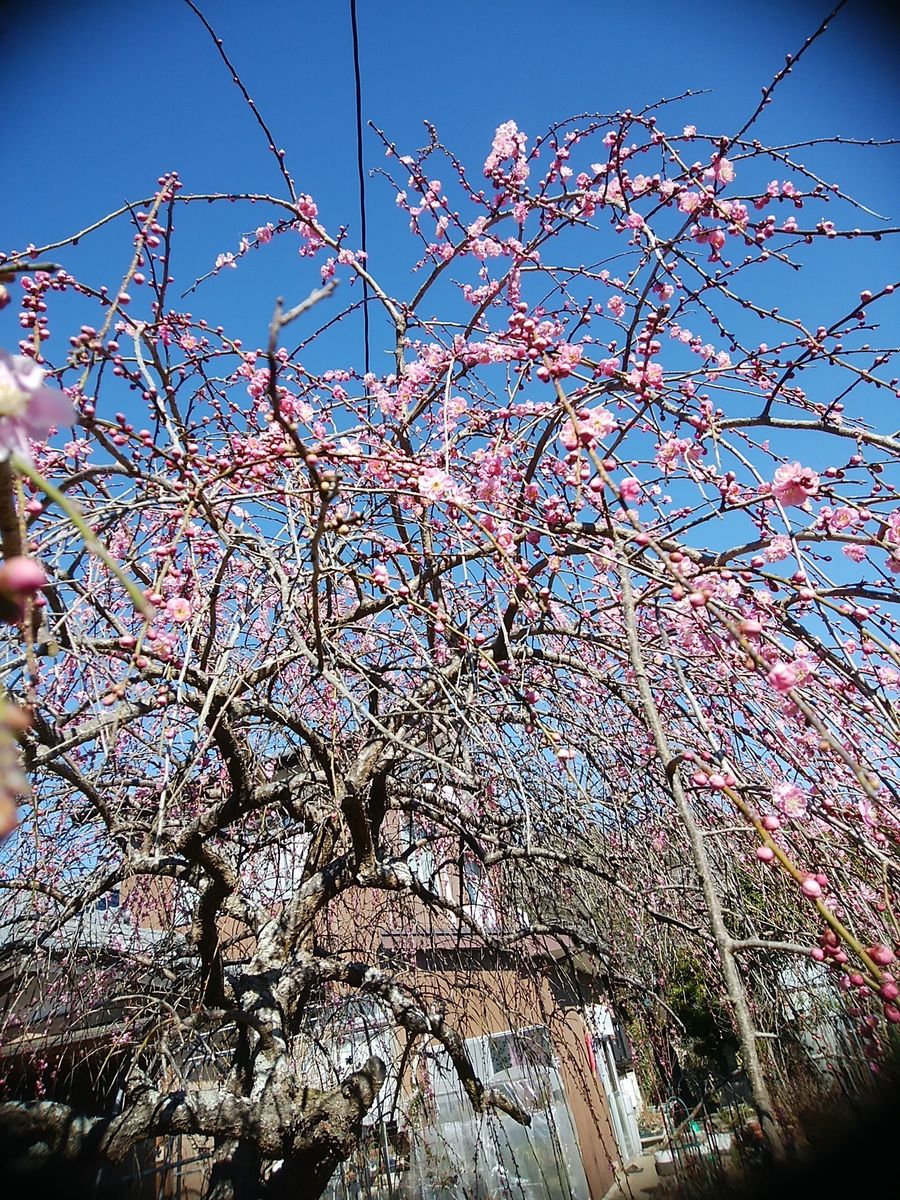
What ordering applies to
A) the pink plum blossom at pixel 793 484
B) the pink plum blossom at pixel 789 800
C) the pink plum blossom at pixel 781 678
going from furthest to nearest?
the pink plum blossom at pixel 793 484
the pink plum blossom at pixel 789 800
the pink plum blossom at pixel 781 678

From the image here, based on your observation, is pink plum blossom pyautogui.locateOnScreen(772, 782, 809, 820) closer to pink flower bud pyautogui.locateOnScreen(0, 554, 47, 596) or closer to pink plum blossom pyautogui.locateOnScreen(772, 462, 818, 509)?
pink plum blossom pyautogui.locateOnScreen(772, 462, 818, 509)

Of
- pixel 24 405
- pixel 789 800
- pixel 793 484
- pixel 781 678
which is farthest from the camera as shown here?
pixel 793 484

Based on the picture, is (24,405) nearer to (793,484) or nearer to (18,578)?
(18,578)

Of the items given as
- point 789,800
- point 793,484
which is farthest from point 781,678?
point 793,484

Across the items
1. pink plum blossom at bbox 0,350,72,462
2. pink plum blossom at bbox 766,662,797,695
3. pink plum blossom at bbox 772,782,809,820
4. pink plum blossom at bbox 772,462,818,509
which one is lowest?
pink plum blossom at bbox 772,782,809,820

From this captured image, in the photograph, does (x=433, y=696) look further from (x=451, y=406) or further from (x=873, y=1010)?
(x=873, y=1010)

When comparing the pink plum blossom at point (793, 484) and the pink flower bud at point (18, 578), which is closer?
the pink flower bud at point (18, 578)

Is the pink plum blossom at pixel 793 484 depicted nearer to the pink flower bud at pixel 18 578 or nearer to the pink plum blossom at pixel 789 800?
the pink plum blossom at pixel 789 800

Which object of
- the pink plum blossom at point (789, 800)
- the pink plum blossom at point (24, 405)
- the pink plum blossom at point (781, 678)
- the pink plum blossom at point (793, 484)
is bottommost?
the pink plum blossom at point (789, 800)

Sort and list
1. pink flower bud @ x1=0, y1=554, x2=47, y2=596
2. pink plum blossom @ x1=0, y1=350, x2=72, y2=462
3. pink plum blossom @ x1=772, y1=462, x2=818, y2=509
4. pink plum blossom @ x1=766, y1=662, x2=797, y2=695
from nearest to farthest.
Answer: pink flower bud @ x1=0, y1=554, x2=47, y2=596, pink plum blossom @ x1=0, y1=350, x2=72, y2=462, pink plum blossom @ x1=766, y1=662, x2=797, y2=695, pink plum blossom @ x1=772, y1=462, x2=818, y2=509

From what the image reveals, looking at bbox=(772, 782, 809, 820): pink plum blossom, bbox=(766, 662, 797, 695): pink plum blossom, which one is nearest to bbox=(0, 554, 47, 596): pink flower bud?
bbox=(766, 662, 797, 695): pink plum blossom

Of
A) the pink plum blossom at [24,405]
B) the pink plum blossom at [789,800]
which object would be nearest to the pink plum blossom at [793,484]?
the pink plum blossom at [789,800]

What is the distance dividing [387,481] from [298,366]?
101 centimetres

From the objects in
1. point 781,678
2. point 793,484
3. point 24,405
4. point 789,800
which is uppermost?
point 793,484
